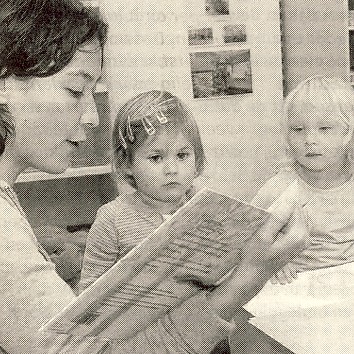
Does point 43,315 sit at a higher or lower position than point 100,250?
higher

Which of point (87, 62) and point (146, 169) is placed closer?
point (87, 62)

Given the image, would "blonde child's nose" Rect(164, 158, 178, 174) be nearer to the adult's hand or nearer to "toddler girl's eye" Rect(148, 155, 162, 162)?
"toddler girl's eye" Rect(148, 155, 162, 162)

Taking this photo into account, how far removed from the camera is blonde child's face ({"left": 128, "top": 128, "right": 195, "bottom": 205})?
1.23 meters

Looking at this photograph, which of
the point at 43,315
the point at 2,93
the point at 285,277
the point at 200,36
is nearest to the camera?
the point at 43,315

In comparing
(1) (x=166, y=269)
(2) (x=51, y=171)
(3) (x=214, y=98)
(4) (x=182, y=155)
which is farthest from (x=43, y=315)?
(3) (x=214, y=98)

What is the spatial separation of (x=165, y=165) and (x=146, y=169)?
0.13ft

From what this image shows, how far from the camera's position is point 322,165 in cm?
155

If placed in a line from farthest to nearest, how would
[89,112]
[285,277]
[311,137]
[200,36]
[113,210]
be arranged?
[200,36]
[311,137]
[113,210]
[285,277]
[89,112]

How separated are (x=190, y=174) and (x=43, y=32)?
2.13ft

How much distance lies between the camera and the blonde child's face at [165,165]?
1.23 m

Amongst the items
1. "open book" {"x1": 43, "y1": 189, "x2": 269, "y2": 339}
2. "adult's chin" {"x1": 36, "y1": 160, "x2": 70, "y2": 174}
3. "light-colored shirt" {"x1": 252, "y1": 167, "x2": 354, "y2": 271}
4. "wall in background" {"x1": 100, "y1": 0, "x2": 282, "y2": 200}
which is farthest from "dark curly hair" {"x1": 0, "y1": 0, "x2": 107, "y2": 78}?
"wall in background" {"x1": 100, "y1": 0, "x2": 282, "y2": 200}

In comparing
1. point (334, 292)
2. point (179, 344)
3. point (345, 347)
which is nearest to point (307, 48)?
point (334, 292)

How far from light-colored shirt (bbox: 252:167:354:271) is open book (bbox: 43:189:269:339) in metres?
0.89

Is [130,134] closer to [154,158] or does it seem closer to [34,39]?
[154,158]
